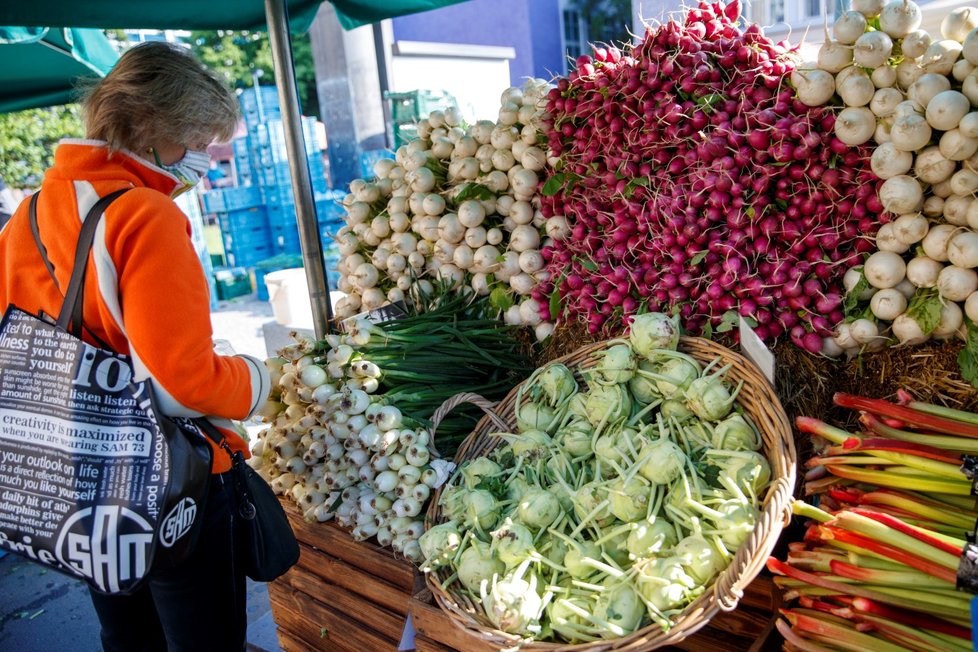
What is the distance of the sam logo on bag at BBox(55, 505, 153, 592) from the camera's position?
137cm

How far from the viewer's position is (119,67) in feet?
5.00

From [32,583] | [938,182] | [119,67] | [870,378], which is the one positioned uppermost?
[119,67]

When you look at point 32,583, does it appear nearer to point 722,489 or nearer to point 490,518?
point 490,518

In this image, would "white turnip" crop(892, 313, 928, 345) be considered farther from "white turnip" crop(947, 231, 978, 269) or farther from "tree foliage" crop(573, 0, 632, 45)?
"tree foliage" crop(573, 0, 632, 45)

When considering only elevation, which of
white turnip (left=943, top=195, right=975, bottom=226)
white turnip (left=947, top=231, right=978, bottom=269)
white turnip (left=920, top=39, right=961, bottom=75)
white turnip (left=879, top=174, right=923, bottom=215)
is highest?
white turnip (left=920, top=39, right=961, bottom=75)

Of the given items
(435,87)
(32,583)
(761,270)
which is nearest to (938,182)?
(761,270)

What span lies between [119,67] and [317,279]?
121 centimetres

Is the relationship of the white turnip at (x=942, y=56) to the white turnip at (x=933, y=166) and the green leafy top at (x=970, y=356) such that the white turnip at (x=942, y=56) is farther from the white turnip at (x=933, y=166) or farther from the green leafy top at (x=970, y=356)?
the green leafy top at (x=970, y=356)

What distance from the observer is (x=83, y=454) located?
4.52 ft

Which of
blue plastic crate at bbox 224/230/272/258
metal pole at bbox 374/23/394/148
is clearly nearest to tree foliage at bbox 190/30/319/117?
metal pole at bbox 374/23/394/148

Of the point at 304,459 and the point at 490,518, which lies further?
the point at 304,459

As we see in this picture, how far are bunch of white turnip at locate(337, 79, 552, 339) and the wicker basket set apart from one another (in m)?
0.66

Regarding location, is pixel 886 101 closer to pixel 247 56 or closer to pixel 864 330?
pixel 864 330

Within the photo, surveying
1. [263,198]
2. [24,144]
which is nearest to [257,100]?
[263,198]
